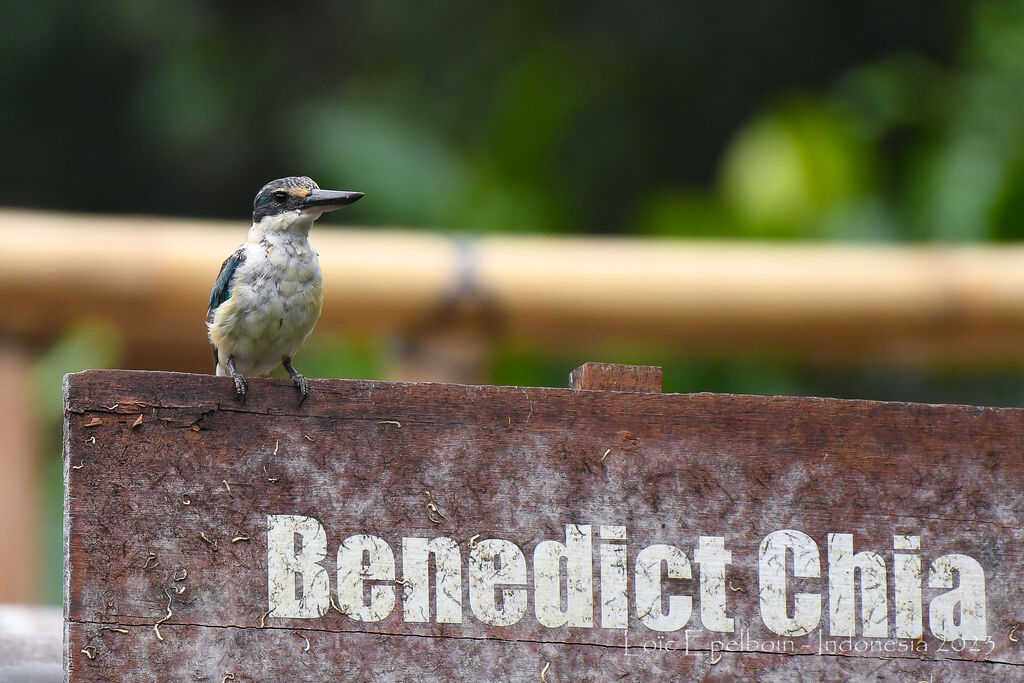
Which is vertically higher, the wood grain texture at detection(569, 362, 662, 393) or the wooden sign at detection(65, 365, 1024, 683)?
the wood grain texture at detection(569, 362, 662, 393)

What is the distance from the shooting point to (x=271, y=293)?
3250mm

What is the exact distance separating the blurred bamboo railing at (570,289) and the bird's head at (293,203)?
1.63 ft

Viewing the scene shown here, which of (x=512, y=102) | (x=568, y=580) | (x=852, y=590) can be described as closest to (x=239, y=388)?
(x=568, y=580)

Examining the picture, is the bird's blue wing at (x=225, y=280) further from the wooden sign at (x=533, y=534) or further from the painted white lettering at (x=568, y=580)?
the painted white lettering at (x=568, y=580)

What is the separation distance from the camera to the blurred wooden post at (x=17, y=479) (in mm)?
3873

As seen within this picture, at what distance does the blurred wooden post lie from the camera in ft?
12.7

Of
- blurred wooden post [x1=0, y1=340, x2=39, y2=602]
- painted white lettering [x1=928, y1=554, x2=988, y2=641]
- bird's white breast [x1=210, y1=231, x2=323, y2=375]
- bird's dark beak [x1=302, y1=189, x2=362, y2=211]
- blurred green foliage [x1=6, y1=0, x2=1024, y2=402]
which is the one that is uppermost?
blurred green foliage [x1=6, y1=0, x2=1024, y2=402]

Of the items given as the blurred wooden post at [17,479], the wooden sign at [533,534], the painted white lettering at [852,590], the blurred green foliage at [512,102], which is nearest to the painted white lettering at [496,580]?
the wooden sign at [533,534]

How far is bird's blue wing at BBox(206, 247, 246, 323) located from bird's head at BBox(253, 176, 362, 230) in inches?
5.5

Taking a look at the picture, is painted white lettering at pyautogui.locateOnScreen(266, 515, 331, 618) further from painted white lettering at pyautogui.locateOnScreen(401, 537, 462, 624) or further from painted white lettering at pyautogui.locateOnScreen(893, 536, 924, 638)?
painted white lettering at pyautogui.locateOnScreen(893, 536, 924, 638)

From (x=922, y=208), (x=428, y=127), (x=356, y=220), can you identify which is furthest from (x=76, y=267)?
(x=428, y=127)

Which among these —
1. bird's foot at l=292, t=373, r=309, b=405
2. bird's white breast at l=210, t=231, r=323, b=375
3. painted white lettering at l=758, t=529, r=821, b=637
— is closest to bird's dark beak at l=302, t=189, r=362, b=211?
bird's white breast at l=210, t=231, r=323, b=375

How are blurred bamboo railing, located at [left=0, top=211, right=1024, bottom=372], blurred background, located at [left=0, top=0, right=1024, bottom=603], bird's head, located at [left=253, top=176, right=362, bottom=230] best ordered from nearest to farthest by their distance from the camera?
1. bird's head, located at [left=253, top=176, right=362, bottom=230]
2. blurred bamboo railing, located at [left=0, top=211, right=1024, bottom=372]
3. blurred background, located at [left=0, top=0, right=1024, bottom=603]

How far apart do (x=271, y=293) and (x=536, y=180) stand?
4830mm
